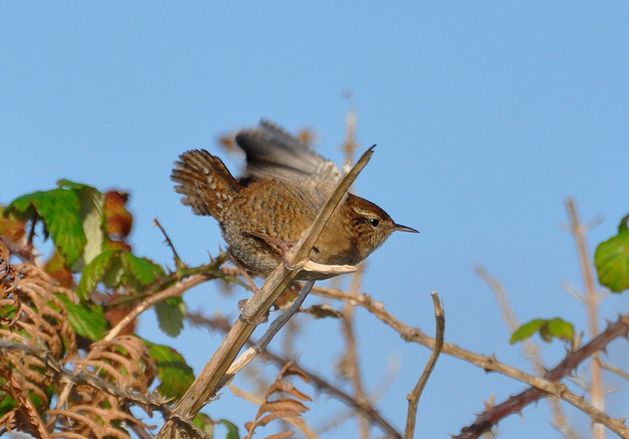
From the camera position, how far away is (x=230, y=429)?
394 cm

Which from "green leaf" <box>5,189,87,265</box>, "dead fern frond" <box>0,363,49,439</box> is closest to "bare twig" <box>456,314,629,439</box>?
"dead fern frond" <box>0,363,49,439</box>

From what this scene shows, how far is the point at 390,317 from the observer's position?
13.3 ft

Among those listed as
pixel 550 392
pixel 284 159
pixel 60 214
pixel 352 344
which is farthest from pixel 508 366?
pixel 60 214

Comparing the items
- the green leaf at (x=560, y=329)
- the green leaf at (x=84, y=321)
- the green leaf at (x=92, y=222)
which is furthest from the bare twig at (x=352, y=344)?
the green leaf at (x=92, y=222)

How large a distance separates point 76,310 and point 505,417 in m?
Answer: 1.85

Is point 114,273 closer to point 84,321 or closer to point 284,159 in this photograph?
point 84,321

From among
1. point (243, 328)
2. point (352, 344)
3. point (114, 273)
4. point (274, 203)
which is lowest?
point (243, 328)

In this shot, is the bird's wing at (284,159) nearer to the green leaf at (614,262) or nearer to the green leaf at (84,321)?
the green leaf at (84,321)

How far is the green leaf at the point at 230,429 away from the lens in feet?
12.8

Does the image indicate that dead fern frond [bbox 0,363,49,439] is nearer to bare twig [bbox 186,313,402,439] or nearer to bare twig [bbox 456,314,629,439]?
bare twig [bbox 186,313,402,439]

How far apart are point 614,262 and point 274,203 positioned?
1588mm

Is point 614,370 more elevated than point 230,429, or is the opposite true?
point 614,370

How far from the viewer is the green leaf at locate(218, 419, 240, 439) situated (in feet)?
12.8

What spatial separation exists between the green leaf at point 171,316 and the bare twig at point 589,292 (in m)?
1.97
